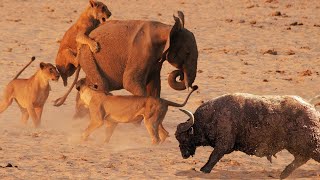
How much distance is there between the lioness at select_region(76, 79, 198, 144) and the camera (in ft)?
43.1

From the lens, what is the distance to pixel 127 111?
→ 1325 cm

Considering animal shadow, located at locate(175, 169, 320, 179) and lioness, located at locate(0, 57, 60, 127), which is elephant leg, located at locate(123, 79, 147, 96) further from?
animal shadow, located at locate(175, 169, 320, 179)

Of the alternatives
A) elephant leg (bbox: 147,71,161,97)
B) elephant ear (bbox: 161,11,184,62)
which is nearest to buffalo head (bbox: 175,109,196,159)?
elephant ear (bbox: 161,11,184,62)

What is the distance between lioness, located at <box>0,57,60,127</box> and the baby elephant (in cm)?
374

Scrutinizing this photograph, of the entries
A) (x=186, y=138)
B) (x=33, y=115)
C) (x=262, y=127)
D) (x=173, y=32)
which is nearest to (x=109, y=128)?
(x=33, y=115)

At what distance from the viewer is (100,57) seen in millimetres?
14398

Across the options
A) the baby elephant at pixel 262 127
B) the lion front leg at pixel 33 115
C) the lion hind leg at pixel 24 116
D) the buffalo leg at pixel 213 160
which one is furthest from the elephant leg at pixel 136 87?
the buffalo leg at pixel 213 160

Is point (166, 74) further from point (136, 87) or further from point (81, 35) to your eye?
point (136, 87)

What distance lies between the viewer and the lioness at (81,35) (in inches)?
573

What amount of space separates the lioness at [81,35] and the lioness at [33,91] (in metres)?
0.39

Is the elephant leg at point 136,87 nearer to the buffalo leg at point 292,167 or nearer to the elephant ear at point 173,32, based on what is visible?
the elephant ear at point 173,32

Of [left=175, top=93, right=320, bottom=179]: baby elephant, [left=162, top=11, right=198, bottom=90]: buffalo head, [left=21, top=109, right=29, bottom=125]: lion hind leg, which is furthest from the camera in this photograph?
[left=21, top=109, right=29, bottom=125]: lion hind leg

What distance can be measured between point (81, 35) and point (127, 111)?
181 cm

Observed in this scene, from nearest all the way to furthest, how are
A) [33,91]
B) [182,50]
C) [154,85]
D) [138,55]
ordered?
[182,50], [138,55], [154,85], [33,91]
